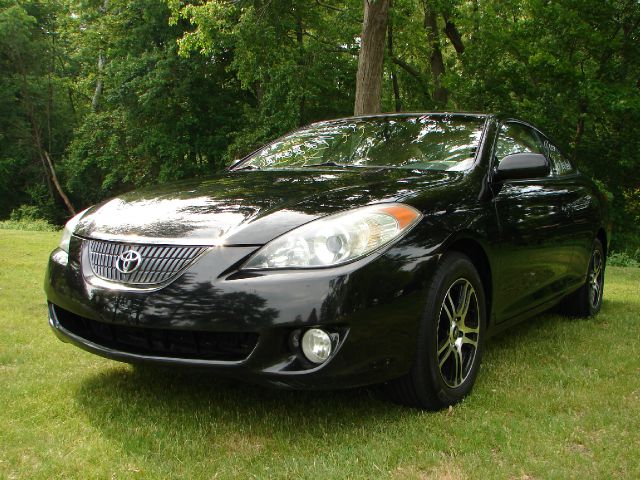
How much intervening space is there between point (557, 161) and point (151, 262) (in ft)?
11.1

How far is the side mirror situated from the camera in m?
3.56

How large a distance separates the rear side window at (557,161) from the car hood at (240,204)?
5.46 ft

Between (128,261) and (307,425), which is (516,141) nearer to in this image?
(307,425)

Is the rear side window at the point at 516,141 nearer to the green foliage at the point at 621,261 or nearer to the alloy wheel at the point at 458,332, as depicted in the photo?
the alloy wheel at the point at 458,332

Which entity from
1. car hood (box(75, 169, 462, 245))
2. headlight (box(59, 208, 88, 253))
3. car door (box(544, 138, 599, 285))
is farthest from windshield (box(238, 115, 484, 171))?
headlight (box(59, 208, 88, 253))

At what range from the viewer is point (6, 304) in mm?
5539

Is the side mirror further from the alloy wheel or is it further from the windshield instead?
the alloy wheel

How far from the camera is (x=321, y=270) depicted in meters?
2.58

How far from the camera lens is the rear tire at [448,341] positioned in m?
2.88

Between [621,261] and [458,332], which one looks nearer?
[458,332]

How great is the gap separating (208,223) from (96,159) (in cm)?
3009

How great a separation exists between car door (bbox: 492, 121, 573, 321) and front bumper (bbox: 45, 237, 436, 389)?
98 centimetres

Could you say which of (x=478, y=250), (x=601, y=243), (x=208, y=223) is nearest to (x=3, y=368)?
(x=208, y=223)

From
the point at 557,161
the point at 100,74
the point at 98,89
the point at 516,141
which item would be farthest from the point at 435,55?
the point at 516,141
